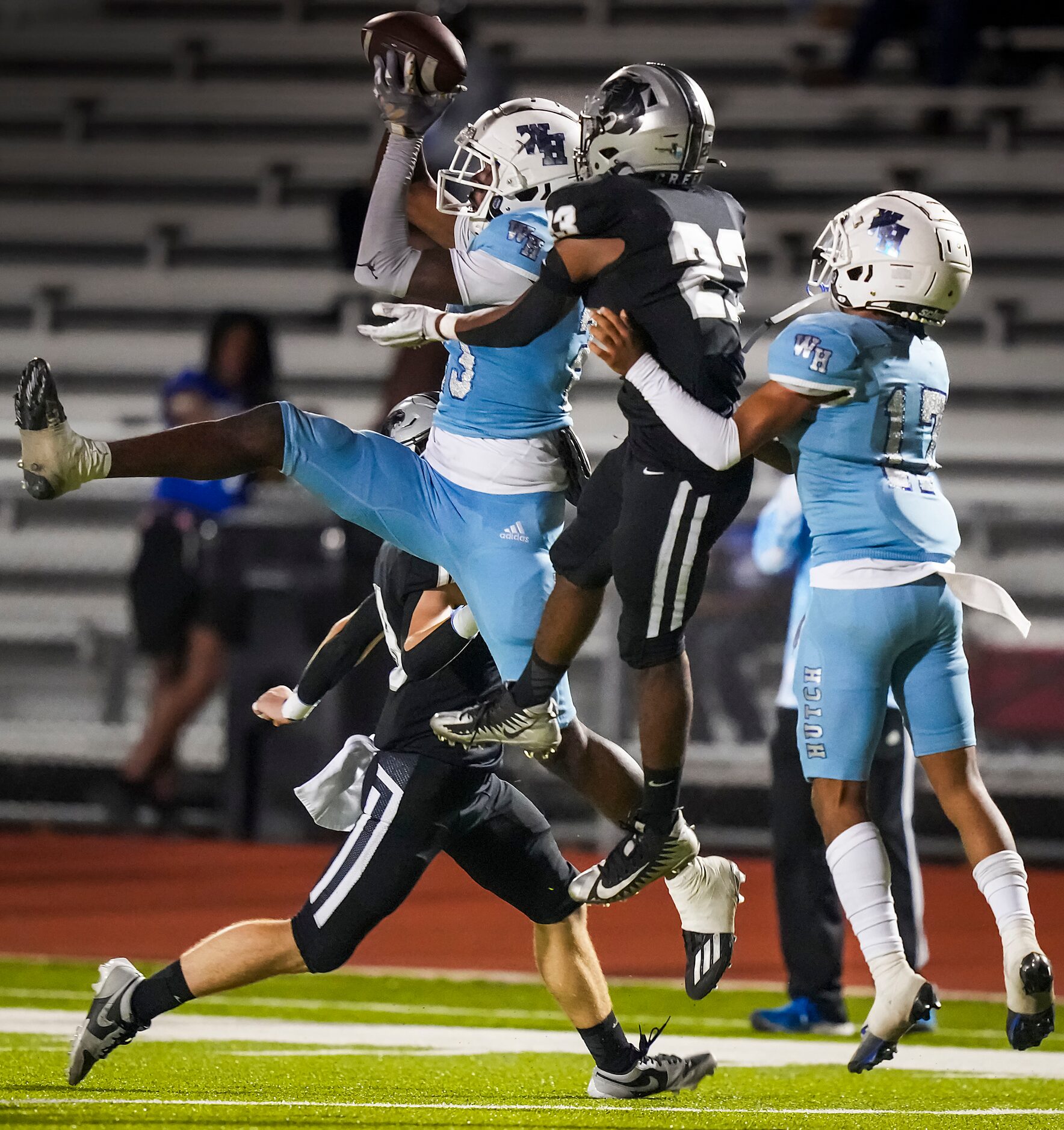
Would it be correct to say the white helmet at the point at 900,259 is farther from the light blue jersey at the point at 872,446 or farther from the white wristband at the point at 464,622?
the white wristband at the point at 464,622

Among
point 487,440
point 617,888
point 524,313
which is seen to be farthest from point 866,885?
point 524,313

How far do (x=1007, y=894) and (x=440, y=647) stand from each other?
1.33 metres

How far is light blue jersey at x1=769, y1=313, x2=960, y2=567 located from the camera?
4148mm

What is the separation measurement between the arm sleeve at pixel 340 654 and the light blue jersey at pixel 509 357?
0.50m

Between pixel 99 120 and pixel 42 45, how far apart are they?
0.93 meters

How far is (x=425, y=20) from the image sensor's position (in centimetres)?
460

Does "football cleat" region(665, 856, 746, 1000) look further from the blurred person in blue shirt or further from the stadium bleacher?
the stadium bleacher

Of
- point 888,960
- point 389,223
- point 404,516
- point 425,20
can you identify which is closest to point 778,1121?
point 888,960

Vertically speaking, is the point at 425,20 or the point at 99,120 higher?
the point at 425,20

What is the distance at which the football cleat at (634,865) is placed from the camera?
4.30 metres

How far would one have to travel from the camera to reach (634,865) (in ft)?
14.1

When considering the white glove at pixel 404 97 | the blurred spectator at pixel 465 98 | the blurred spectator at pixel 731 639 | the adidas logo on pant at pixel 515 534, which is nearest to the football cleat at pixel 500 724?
the adidas logo on pant at pixel 515 534

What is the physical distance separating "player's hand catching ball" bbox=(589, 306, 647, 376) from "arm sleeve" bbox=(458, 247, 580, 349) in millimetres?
98

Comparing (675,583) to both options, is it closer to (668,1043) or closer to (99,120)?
(668,1043)
